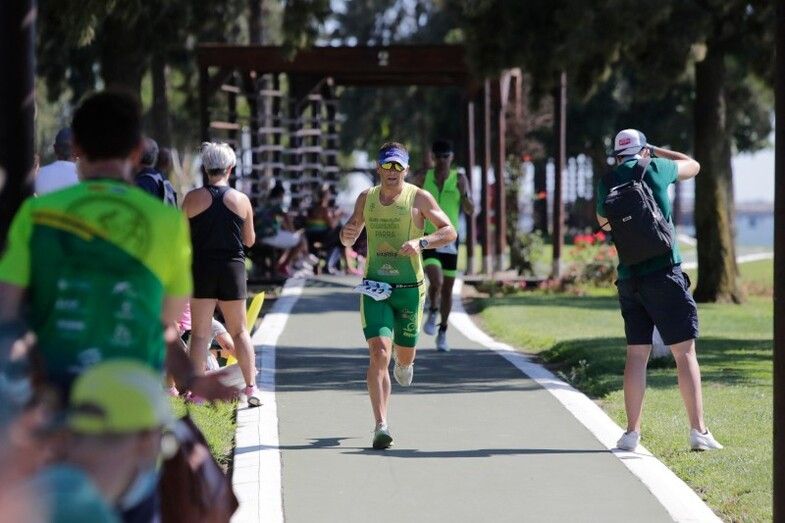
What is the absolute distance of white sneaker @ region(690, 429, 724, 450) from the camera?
9352 mm

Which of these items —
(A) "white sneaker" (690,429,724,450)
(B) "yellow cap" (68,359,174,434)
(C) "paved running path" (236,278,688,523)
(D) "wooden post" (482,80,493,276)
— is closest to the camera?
(B) "yellow cap" (68,359,174,434)

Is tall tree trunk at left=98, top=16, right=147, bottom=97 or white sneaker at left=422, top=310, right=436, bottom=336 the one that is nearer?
white sneaker at left=422, top=310, right=436, bottom=336

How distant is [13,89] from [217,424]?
4868 mm

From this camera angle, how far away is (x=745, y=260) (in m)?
40.9

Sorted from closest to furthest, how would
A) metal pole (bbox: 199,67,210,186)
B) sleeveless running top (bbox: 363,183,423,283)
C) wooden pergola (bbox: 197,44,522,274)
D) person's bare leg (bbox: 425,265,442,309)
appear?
sleeveless running top (bbox: 363,183,423,283) → person's bare leg (bbox: 425,265,442,309) → metal pole (bbox: 199,67,210,186) → wooden pergola (bbox: 197,44,522,274)

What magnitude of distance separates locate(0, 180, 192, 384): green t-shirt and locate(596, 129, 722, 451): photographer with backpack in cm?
516

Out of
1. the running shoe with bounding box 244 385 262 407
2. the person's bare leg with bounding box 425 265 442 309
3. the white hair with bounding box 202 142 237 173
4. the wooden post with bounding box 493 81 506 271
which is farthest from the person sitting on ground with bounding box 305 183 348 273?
the white hair with bounding box 202 142 237 173

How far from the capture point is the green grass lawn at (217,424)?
30.3 feet

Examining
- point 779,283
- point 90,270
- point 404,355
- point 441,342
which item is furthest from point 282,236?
point 90,270

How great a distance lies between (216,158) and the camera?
34.3 feet

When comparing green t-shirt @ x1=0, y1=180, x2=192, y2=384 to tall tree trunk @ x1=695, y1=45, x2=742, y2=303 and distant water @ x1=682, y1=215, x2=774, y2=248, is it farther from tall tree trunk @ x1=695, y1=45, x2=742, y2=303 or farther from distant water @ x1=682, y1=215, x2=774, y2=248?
distant water @ x1=682, y1=215, x2=774, y2=248

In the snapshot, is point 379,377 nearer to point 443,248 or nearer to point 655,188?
point 655,188

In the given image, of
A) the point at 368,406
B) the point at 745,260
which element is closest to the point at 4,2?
the point at 368,406

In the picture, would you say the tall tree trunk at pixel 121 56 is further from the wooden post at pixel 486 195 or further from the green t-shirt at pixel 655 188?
the green t-shirt at pixel 655 188
